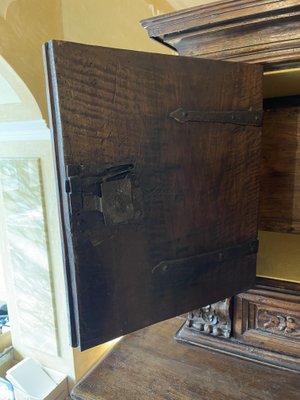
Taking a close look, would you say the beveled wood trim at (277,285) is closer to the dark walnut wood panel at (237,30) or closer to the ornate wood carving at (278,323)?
the ornate wood carving at (278,323)

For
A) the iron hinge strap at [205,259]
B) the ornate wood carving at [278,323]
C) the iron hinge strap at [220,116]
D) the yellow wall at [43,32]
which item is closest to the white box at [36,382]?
the yellow wall at [43,32]

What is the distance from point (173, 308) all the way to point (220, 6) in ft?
1.85

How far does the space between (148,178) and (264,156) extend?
1.83 feet

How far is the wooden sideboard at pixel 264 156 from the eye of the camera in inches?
22.5

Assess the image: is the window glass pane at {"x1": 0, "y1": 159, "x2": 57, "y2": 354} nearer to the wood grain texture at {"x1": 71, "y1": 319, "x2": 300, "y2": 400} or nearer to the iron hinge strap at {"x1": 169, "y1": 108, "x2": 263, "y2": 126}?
the wood grain texture at {"x1": 71, "y1": 319, "x2": 300, "y2": 400}

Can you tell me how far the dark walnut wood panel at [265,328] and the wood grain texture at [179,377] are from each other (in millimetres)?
23

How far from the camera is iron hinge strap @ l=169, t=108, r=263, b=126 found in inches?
20.9

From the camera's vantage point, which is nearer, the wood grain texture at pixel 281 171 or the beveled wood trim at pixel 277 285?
the beveled wood trim at pixel 277 285

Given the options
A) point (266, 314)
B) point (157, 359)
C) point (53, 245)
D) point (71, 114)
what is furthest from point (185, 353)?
point (53, 245)

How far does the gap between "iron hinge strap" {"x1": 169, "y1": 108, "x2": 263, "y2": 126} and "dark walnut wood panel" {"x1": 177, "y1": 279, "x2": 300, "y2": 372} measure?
38 cm

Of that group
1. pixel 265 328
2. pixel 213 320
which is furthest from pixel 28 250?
pixel 265 328

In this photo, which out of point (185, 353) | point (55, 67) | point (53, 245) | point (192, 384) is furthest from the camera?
point (53, 245)

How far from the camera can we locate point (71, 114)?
1.48 feet

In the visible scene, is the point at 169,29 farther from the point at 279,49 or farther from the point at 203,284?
the point at 203,284
